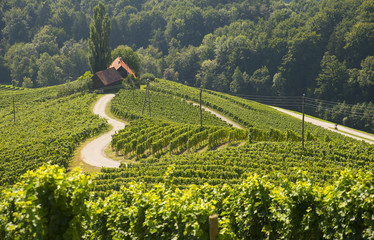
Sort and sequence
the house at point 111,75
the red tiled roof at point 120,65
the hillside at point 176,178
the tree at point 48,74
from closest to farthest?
1. the hillside at point 176,178
2. the house at point 111,75
3. the red tiled roof at point 120,65
4. the tree at point 48,74

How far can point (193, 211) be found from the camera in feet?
37.4

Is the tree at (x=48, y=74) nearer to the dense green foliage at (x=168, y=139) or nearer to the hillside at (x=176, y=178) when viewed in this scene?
the hillside at (x=176, y=178)

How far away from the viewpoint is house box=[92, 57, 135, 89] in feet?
248

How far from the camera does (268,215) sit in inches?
470

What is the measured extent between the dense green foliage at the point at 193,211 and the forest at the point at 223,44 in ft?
251

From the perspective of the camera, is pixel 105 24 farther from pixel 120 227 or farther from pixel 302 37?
pixel 120 227

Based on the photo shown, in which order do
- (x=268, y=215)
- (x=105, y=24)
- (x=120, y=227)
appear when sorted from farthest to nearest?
(x=105, y=24) < (x=120, y=227) < (x=268, y=215)

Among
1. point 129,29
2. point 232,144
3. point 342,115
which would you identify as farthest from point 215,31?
point 232,144

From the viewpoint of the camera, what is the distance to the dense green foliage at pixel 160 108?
57.2 m

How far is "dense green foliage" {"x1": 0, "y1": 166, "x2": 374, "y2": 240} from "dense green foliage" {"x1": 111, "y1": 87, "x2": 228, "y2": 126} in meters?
42.0

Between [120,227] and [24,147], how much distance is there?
35.9 metres

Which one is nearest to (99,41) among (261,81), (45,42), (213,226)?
A: (261,81)

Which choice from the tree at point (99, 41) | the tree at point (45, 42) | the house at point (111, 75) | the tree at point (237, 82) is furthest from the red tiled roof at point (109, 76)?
the tree at point (45, 42)

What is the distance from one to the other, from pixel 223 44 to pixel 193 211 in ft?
395
